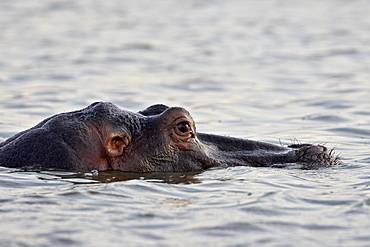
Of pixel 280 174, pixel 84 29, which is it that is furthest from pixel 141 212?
pixel 84 29

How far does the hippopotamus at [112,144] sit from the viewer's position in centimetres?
722

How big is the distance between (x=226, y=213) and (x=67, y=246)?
1.52 meters

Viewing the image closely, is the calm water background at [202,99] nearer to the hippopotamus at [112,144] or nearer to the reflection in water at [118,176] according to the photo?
the reflection in water at [118,176]

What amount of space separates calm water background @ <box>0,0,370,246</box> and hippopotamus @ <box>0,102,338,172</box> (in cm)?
14

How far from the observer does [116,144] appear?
7406 mm

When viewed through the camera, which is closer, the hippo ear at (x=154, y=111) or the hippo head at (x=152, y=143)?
the hippo head at (x=152, y=143)

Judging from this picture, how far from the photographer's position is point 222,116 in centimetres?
1348

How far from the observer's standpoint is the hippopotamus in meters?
7.22

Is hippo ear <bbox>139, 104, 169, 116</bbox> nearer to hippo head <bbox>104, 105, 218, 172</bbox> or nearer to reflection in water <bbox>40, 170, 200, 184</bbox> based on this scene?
hippo head <bbox>104, 105, 218, 172</bbox>

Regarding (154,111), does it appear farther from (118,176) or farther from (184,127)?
(118,176)

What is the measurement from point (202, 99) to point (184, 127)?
8091 millimetres

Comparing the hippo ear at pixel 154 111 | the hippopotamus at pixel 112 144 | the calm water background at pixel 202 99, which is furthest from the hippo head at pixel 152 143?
the hippo ear at pixel 154 111

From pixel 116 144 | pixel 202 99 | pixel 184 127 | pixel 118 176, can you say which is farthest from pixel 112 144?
pixel 202 99

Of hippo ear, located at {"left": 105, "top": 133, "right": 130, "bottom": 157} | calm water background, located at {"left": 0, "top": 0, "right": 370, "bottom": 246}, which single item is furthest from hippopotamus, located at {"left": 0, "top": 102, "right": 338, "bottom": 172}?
calm water background, located at {"left": 0, "top": 0, "right": 370, "bottom": 246}
